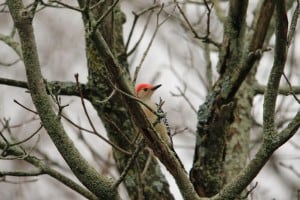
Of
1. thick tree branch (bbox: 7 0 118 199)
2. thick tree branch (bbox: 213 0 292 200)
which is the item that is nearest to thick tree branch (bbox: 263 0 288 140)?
thick tree branch (bbox: 213 0 292 200)

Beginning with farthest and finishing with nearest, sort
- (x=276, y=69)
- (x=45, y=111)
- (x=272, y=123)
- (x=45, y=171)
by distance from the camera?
(x=45, y=171) → (x=45, y=111) → (x=272, y=123) → (x=276, y=69)

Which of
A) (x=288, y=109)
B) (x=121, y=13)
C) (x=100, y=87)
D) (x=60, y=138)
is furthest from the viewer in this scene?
(x=288, y=109)

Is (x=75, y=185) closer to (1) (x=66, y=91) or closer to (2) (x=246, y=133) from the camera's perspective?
(1) (x=66, y=91)

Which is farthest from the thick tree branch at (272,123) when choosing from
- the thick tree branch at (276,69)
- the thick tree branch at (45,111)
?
the thick tree branch at (45,111)

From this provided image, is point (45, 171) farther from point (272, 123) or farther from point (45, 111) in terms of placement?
point (272, 123)

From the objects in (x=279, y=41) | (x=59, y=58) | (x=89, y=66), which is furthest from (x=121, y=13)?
(x=59, y=58)

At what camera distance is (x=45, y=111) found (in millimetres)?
3971

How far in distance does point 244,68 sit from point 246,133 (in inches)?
58.9

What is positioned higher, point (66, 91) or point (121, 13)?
point (121, 13)

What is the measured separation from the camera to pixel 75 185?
14.1 ft

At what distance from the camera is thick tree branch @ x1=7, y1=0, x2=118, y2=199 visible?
3811 mm

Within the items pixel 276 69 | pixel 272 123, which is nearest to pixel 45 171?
pixel 272 123

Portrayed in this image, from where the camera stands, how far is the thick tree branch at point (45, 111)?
3811 mm

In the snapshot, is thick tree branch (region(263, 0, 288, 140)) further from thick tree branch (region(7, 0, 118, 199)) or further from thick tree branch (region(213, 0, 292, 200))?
thick tree branch (region(7, 0, 118, 199))
